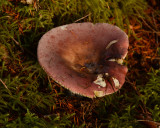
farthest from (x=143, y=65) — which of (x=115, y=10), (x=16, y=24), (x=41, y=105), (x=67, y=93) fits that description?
(x=16, y=24)

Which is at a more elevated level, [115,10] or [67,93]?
[115,10]

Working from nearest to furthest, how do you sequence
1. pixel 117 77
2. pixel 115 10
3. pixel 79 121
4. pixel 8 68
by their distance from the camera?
pixel 117 77 → pixel 79 121 → pixel 8 68 → pixel 115 10

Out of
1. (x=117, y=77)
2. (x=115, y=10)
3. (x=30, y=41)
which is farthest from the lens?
(x=115, y=10)

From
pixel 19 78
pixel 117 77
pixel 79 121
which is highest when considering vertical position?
pixel 117 77

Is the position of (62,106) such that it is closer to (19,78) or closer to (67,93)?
(67,93)

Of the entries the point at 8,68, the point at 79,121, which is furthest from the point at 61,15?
the point at 79,121

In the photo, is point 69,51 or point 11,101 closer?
point 11,101

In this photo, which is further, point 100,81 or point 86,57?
point 86,57
